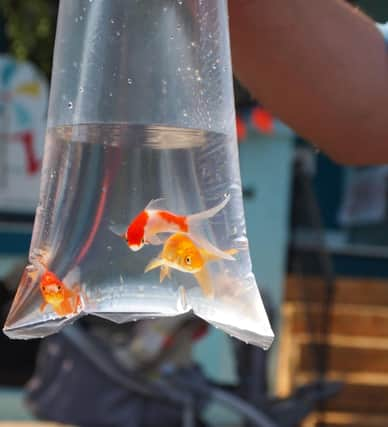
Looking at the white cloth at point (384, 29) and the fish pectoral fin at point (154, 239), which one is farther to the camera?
the white cloth at point (384, 29)

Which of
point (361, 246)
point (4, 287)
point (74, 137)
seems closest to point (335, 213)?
point (361, 246)

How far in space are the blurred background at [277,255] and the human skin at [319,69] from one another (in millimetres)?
4848

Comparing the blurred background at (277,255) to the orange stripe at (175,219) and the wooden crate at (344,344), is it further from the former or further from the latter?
the orange stripe at (175,219)

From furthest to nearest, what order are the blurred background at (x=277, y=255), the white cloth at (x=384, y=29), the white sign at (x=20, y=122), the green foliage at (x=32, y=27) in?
1. the white sign at (x=20, y=122)
2. the blurred background at (x=277, y=255)
3. the green foliage at (x=32, y=27)
4. the white cloth at (x=384, y=29)

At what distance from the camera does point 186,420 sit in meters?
4.97

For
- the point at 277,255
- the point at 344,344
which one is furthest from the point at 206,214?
the point at 344,344

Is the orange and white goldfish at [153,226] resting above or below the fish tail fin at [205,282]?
above

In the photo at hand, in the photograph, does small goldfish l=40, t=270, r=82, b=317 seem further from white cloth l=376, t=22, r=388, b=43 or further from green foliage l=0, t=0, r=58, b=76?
green foliage l=0, t=0, r=58, b=76

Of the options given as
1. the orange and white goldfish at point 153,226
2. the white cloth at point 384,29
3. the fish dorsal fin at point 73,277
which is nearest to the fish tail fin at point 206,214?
the orange and white goldfish at point 153,226

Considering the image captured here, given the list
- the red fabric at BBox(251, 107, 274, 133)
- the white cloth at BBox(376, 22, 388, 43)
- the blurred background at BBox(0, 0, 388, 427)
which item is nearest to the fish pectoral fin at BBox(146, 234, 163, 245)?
the white cloth at BBox(376, 22, 388, 43)

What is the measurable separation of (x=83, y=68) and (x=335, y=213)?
22.9ft

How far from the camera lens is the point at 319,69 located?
4.55ft

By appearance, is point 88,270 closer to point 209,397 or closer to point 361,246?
point 209,397

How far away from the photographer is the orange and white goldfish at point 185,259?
101 centimetres
